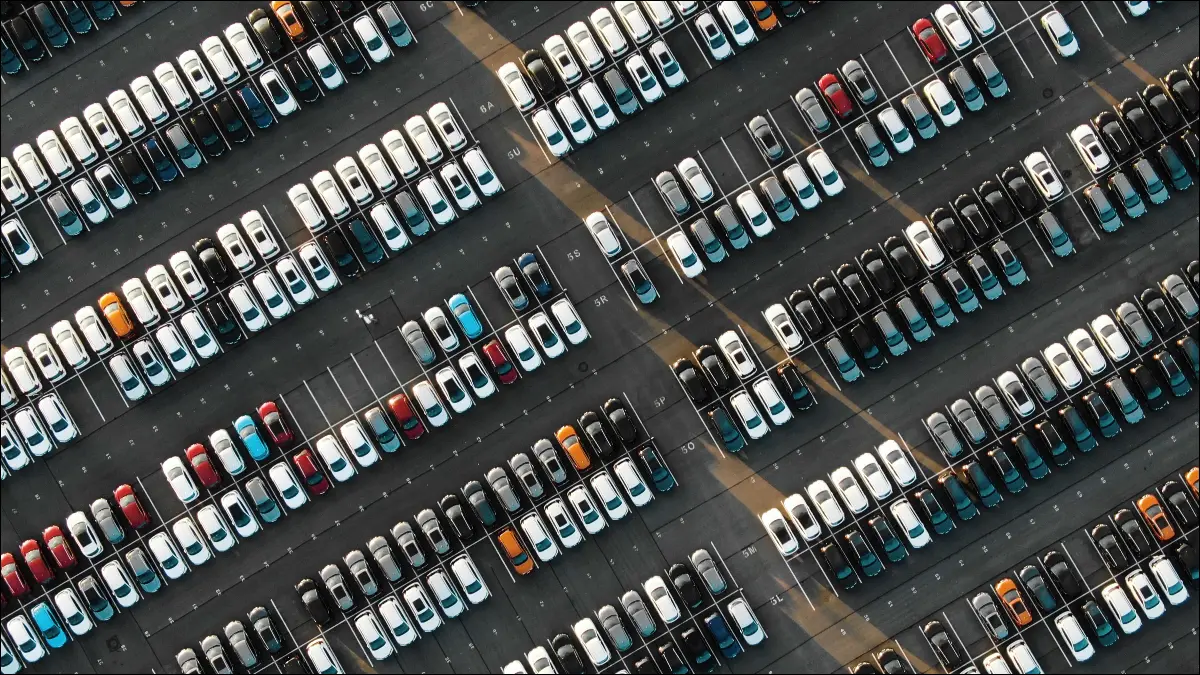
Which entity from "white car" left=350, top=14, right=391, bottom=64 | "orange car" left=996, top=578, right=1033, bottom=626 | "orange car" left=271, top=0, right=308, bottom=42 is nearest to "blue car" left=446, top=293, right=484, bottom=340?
"white car" left=350, top=14, right=391, bottom=64

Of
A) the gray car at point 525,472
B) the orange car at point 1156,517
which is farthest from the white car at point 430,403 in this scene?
the orange car at point 1156,517

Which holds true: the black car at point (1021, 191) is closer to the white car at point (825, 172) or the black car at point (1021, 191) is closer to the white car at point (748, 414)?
the white car at point (825, 172)

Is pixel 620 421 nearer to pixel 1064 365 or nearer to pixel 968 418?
pixel 968 418

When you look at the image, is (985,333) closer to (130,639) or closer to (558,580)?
(558,580)

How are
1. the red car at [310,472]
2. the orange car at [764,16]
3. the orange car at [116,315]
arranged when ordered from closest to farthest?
the orange car at [116,315] < the red car at [310,472] < the orange car at [764,16]

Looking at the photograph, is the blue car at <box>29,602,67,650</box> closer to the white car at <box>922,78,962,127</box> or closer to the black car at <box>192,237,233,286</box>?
the black car at <box>192,237,233,286</box>

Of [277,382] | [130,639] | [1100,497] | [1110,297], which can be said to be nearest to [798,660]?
[1100,497]
